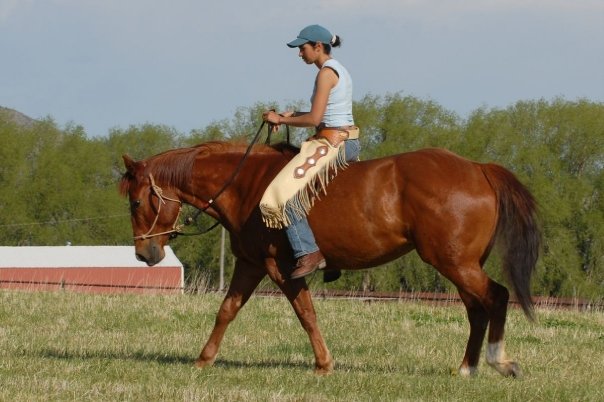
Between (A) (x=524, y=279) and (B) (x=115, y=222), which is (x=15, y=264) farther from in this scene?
(A) (x=524, y=279)

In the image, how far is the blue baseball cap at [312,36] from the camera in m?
9.47

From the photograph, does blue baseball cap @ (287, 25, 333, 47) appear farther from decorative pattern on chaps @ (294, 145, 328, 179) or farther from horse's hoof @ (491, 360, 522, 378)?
horse's hoof @ (491, 360, 522, 378)

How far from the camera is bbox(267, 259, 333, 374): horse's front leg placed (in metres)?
9.58

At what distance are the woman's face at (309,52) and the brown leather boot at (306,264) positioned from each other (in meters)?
1.71

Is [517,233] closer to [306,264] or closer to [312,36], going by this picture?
[306,264]

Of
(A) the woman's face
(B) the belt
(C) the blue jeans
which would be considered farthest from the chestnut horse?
(A) the woman's face

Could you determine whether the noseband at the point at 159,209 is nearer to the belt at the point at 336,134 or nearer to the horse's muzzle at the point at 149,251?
the horse's muzzle at the point at 149,251

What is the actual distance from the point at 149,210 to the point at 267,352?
2.25m

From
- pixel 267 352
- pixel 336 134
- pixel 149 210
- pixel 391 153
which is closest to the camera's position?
pixel 336 134

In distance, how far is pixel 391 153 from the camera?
62.8m

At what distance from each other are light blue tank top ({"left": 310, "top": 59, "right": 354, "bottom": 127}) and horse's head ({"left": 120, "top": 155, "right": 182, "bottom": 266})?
1.68 metres

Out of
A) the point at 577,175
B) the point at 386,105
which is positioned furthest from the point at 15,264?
the point at 577,175

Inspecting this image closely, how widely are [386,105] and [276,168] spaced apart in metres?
58.7

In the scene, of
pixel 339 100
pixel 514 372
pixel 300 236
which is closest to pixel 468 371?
pixel 514 372
